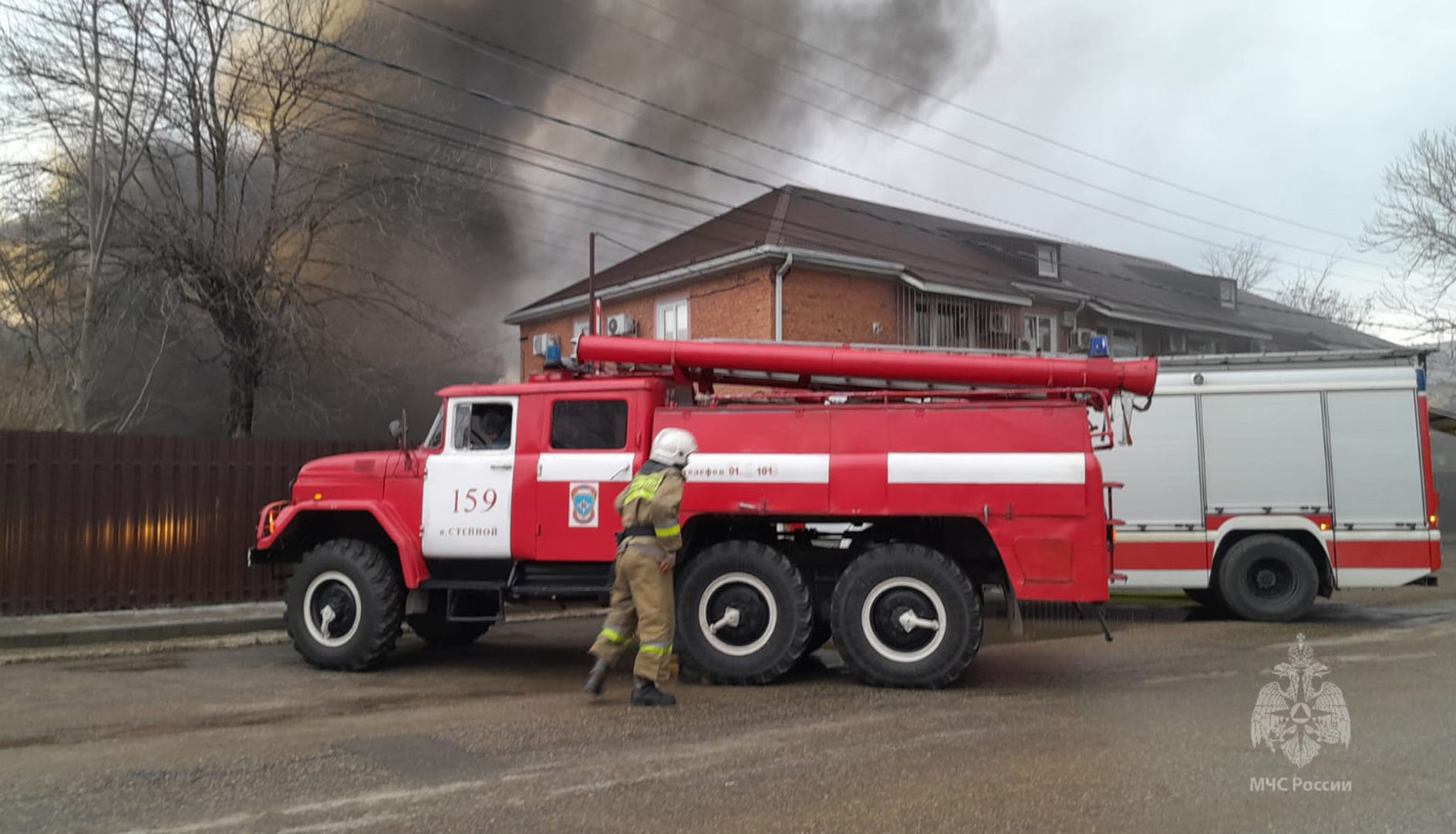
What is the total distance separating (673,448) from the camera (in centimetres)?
675

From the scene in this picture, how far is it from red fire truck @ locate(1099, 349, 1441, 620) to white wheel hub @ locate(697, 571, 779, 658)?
17.5 feet

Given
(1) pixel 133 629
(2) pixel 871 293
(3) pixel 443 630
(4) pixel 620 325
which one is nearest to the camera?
(3) pixel 443 630

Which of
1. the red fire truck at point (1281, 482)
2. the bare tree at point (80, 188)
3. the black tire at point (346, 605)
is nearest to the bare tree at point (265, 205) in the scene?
the bare tree at point (80, 188)

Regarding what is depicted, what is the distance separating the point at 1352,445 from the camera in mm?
10938

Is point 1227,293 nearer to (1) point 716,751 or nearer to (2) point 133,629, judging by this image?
(2) point 133,629

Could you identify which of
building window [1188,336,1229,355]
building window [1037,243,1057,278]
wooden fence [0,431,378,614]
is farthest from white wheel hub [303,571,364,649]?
building window [1188,336,1229,355]

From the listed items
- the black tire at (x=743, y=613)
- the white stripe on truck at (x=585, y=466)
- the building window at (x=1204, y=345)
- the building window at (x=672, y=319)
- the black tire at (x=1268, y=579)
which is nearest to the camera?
the black tire at (x=743, y=613)

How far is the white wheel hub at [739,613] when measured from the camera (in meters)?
7.20

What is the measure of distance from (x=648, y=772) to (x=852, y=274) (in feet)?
59.2

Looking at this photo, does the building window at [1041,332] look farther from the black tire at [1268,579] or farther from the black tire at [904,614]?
the black tire at [904,614]

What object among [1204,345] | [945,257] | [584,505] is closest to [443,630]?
[584,505]

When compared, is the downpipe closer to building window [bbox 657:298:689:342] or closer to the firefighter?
building window [bbox 657:298:689:342]

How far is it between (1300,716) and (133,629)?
9.93 metres

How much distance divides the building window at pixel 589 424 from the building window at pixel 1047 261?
2269 centimetres
